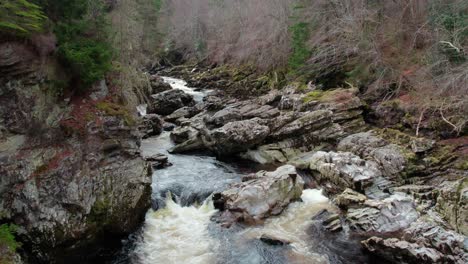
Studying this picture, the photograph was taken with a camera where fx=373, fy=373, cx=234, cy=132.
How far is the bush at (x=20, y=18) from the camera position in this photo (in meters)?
8.62

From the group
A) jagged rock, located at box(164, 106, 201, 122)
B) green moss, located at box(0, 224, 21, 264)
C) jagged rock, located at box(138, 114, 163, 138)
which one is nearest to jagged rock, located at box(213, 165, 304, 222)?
green moss, located at box(0, 224, 21, 264)

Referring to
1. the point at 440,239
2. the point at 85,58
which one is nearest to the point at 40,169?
the point at 85,58

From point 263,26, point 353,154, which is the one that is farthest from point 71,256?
point 263,26

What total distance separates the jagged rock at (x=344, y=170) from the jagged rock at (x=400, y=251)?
3198 mm

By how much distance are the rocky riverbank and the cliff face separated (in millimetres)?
3505

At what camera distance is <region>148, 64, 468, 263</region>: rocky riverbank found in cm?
999

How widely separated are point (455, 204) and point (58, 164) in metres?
10.8

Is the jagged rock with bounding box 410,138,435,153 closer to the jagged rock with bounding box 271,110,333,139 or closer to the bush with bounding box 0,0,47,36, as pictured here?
the jagged rock with bounding box 271,110,333,139

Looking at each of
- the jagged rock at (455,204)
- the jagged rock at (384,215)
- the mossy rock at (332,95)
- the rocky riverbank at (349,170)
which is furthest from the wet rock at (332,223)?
the mossy rock at (332,95)

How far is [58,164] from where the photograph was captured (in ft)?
31.6

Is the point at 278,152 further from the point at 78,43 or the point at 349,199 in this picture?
the point at 78,43

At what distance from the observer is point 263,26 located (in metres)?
31.4

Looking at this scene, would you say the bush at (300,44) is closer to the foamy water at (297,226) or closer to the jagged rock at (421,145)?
the jagged rock at (421,145)

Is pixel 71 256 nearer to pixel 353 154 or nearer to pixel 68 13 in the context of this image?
pixel 68 13
